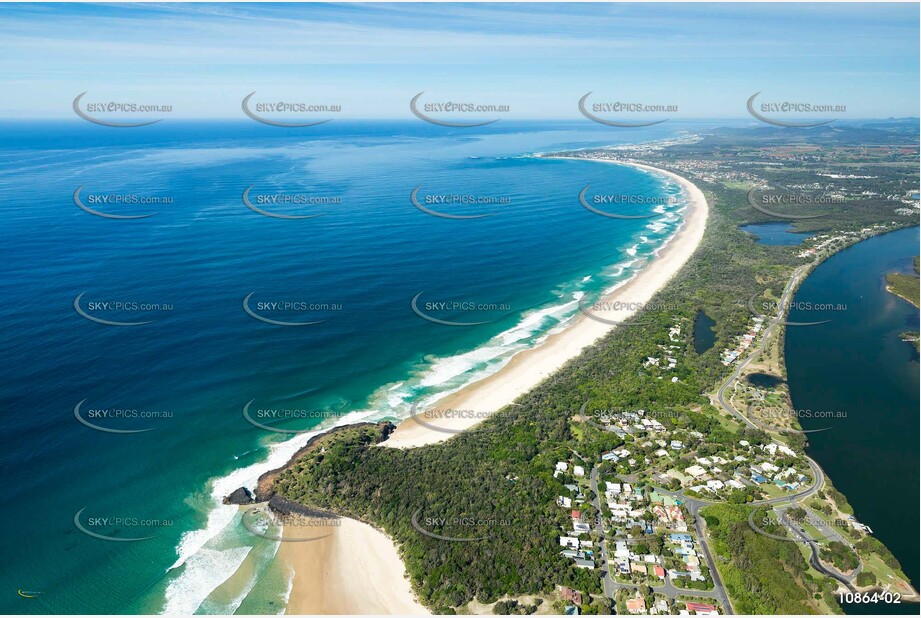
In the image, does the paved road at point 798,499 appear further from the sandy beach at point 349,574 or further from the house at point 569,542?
the sandy beach at point 349,574

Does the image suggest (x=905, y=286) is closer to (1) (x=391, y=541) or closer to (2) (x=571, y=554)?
(2) (x=571, y=554)

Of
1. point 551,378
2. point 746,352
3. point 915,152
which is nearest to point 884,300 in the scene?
point 746,352

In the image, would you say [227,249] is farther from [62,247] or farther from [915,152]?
[915,152]

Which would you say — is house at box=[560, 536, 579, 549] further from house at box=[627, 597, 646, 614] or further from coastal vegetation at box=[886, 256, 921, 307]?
coastal vegetation at box=[886, 256, 921, 307]

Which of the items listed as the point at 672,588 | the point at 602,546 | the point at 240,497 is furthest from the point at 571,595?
the point at 240,497

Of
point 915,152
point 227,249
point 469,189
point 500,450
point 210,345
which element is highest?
point 915,152

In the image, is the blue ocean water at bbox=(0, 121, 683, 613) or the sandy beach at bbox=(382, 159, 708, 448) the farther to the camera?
the sandy beach at bbox=(382, 159, 708, 448)

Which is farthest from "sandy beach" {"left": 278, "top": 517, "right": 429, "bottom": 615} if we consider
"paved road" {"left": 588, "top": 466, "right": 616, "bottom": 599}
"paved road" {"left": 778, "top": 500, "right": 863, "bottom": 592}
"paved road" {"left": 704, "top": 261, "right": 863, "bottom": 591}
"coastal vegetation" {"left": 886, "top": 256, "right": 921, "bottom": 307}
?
"coastal vegetation" {"left": 886, "top": 256, "right": 921, "bottom": 307}

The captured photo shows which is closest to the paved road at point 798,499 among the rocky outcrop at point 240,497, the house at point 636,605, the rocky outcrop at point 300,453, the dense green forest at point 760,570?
the dense green forest at point 760,570
